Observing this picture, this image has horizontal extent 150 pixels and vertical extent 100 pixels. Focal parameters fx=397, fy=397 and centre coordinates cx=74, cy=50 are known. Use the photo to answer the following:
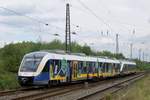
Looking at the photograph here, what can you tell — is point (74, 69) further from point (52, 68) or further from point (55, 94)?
point (55, 94)

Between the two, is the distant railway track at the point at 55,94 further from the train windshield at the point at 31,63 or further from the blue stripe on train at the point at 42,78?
the train windshield at the point at 31,63

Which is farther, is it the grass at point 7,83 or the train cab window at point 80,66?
the train cab window at point 80,66

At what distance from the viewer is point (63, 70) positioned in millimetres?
32844

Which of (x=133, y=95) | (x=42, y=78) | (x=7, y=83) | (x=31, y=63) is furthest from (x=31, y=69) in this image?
(x=133, y=95)

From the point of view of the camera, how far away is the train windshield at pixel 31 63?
2934cm

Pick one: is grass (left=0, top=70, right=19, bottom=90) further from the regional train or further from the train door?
the train door

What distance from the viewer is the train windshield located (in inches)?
1155

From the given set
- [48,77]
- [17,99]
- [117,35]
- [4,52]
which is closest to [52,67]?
[48,77]

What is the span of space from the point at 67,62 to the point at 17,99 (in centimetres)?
1462

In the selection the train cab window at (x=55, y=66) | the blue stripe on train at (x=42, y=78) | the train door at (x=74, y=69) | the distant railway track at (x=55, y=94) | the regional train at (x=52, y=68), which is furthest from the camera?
the train door at (x=74, y=69)

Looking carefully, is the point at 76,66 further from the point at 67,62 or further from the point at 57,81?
the point at 57,81

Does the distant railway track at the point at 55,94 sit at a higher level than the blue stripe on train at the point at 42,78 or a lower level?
lower

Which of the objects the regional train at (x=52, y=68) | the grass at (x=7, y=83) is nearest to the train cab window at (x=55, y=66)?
the regional train at (x=52, y=68)

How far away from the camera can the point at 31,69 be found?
29.3 metres
